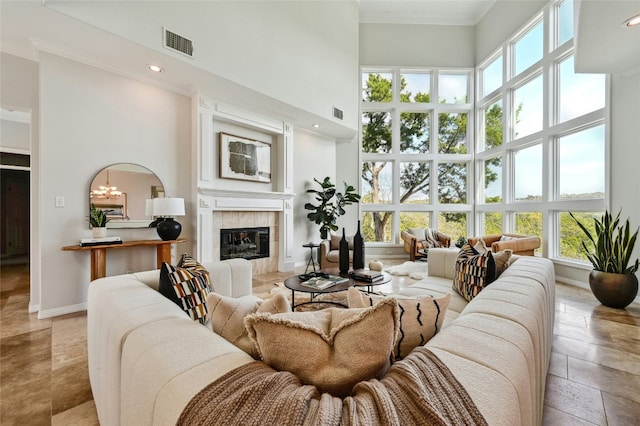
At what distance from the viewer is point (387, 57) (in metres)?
6.91

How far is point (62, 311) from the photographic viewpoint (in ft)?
10.2

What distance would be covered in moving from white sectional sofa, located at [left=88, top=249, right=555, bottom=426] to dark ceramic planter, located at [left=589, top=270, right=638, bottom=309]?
274cm

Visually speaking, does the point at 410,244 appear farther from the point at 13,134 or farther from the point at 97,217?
the point at 13,134

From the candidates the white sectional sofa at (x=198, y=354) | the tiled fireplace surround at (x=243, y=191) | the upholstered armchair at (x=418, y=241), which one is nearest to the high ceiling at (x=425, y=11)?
the tiled fireplace surround at (x=243, y=191)

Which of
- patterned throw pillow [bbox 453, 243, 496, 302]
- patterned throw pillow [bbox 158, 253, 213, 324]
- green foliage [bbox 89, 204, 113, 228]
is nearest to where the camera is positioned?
patterned throw pillow [bbox 158, 253, 213, 324]

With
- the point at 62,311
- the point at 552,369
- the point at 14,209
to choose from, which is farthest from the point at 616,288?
the point at 14,209

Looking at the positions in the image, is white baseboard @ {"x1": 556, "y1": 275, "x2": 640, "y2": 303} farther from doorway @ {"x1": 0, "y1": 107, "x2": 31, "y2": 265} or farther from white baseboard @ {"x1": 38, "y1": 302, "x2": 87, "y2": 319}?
doorway @ {"x1": 0, "y1": 107, "x2": 31, "y2": 265}

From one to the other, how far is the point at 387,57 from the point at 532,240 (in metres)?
5.11

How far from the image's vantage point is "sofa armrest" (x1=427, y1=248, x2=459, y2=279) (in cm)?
285

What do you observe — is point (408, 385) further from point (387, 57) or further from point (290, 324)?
point (387, 57)

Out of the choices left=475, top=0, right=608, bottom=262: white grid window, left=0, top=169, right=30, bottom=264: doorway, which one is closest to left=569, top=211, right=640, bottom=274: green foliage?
left=475, top=0, right=608, bottom=262: white grid window

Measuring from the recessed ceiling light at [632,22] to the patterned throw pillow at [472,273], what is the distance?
2.36 metres

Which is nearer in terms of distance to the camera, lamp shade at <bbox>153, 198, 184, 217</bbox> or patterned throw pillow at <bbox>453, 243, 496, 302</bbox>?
patterned throw pillow at <bbox>453, 243, 496, 302</bbox>

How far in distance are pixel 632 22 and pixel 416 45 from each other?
508 cm
